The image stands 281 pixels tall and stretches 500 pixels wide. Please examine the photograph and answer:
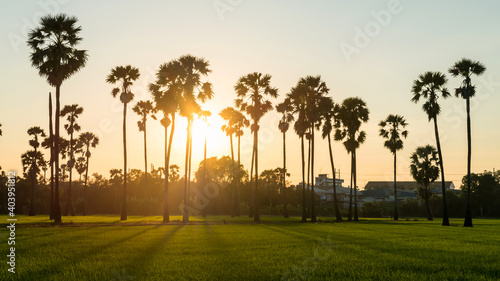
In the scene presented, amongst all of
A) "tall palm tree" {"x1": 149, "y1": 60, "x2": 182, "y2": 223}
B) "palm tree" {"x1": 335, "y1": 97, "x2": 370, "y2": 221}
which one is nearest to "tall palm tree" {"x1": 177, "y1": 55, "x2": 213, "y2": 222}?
"tall palm tree" {"x1": 149, "y1": 60, "x2": 182, "y2": 223}

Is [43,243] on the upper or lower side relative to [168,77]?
lower

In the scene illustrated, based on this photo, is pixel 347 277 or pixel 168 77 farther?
pixel 168 77

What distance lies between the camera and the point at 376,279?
1097cm

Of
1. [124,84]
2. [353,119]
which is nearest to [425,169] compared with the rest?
[353,119]

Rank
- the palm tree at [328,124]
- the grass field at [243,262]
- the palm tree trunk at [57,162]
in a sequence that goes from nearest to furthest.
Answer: the grass field at [243,262] < the palm tree trunk at [57,162] < the palm tree at [328,124]

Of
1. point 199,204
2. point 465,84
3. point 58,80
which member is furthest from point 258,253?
point 199,204

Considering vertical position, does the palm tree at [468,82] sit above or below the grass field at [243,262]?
above

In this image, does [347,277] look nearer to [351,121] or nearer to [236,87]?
[236,87]

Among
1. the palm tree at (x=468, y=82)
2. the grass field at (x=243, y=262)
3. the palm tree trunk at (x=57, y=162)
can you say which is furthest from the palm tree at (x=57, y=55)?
the palm tree at (x=468, y=82)

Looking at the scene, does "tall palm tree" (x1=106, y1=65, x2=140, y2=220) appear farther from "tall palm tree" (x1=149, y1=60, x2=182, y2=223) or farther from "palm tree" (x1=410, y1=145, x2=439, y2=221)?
"palm tree" (x1=410, y1=145, x2=439, y2=221)

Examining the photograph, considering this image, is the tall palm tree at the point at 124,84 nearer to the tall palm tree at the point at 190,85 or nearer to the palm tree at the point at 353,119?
the tall palm tree at the point at 190,85

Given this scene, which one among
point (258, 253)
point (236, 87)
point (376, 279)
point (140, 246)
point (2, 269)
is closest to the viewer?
point (376, 279)

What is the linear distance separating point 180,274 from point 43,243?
1064 cm

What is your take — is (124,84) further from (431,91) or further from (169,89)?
(431,91)
